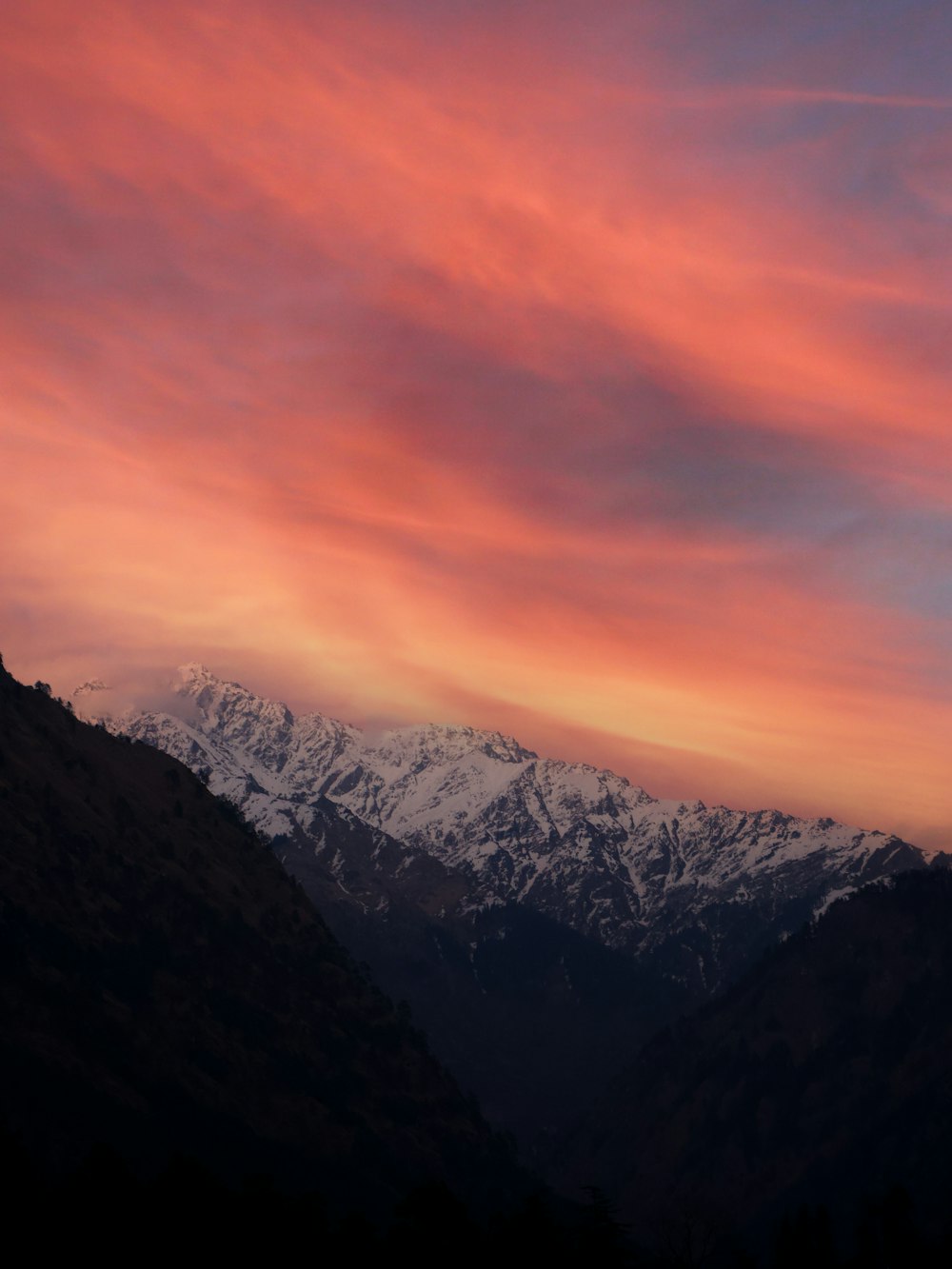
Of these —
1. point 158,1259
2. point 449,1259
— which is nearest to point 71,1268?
point 158,1259

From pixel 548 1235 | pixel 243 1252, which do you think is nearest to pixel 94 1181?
pixel 243 1252

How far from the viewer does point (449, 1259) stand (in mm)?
144750

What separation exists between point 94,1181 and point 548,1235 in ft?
162

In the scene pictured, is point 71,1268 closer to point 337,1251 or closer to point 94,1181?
point 94,1181

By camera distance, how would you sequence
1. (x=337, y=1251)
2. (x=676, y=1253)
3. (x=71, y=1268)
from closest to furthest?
(x=71, y=1268) → (x=337, y=1251) → (x=676, y=1253)

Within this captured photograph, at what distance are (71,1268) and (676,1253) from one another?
94490mm

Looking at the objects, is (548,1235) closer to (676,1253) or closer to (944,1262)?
(676,1253)

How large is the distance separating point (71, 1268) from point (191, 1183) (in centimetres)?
1748

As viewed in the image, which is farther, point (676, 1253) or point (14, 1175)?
point (676, 1253)

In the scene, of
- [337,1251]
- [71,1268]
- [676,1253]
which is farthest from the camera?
[676,1253]

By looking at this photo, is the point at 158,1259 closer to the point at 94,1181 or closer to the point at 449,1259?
the point at 94,1181

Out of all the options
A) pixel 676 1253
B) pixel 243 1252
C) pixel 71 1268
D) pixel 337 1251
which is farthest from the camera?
pixel 676 1253

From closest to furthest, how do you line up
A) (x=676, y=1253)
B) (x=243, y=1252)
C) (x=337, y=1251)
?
(x=243, y=1252), (x=337, y=1251), (x=676, y=1253)

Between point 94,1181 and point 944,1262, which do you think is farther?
point 944,1262
